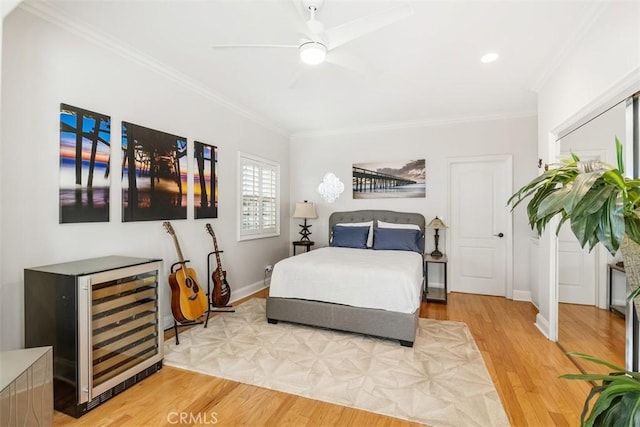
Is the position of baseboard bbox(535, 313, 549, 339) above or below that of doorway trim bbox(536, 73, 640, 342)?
below

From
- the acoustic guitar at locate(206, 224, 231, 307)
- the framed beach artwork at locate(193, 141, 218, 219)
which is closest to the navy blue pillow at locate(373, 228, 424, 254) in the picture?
the acoustic guitar at locate(206, 224, 231, 307)

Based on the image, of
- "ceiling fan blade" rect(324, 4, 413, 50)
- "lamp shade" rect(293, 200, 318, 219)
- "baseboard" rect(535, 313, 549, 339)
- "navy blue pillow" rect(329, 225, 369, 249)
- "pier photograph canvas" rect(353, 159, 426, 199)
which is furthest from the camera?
"lamp shade" rect(293, 200, 318, 219)

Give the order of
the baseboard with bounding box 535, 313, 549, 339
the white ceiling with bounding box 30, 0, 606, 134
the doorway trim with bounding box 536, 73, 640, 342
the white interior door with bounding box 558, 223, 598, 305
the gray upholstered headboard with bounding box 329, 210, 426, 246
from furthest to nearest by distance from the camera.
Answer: the gray upholstered headboard with bounding box 329, 210, 426, 246, the baseboard with bounding box 535, 313, 549, 339, the white interior door with bounding box 558, 223, 598, 305, the white ceiling with bounding box 30, 0, 606, 134, the doorway trim with bounding box 536, 73, 640, 342

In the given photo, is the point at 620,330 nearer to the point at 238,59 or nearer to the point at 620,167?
the point at 620,167

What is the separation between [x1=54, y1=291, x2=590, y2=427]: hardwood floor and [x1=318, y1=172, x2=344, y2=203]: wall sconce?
330cm

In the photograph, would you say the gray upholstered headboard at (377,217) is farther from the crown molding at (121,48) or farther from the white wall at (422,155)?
the crown molding at (121,48)

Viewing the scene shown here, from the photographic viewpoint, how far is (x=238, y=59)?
2.84 meters

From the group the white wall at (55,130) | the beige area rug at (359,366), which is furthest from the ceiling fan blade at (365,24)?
the beige area rug at (359,366)

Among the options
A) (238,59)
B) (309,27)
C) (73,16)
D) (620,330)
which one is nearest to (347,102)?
(238,59)

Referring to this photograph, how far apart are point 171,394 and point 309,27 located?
265cm

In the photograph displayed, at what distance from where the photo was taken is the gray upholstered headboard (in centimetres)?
465

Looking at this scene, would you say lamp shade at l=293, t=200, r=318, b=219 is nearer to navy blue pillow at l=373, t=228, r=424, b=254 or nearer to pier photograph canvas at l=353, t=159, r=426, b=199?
pier photograph canvas at l=353, t=159, r=426, b=199

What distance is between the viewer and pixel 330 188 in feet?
17.5

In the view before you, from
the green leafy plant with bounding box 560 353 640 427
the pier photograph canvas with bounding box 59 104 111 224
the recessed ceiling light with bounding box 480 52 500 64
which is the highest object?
the recessed ceiling light with bounding box 480 52 500 64
